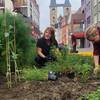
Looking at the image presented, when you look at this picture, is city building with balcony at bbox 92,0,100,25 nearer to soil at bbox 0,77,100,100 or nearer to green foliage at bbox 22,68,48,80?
green foliage at bbox 22,68,48,80

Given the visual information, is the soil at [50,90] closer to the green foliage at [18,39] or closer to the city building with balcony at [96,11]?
the green foliage at [18,39]

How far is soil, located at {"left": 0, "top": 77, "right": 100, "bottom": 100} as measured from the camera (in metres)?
5.41

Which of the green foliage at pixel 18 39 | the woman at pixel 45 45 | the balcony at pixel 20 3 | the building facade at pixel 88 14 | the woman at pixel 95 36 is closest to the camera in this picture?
the woman at pixel 95 36

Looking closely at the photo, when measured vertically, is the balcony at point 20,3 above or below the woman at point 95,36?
above

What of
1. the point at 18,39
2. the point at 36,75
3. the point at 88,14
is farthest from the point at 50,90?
the point at 88,14

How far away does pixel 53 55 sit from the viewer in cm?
918

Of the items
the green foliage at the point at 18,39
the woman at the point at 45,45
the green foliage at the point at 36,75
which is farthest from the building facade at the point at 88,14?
the green foliage at the point at 36,75

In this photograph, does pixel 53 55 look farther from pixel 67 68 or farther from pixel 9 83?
pixel 9 83

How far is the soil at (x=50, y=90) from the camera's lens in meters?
5.41

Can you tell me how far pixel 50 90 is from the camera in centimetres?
588

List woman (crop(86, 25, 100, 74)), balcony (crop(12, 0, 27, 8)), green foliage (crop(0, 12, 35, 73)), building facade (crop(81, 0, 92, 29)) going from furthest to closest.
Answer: building facade (crop(81, 0, 92, 29)), balcony (crop(12, 0, 27, 8)), green foliage (crop(0, 12, 35, 73)), woman (crop(86, 25, 100, 74))

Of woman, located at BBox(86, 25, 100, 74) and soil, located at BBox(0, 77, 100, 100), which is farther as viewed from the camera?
woman, located at BBox(86, 25, 100, 74)

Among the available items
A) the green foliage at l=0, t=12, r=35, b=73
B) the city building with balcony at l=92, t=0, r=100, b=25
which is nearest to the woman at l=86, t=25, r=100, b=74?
the green foliage at l=0, t=12, r=35, b=73

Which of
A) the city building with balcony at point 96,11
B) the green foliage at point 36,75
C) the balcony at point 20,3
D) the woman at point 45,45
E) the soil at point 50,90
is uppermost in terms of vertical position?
the balcony at point 20,3
